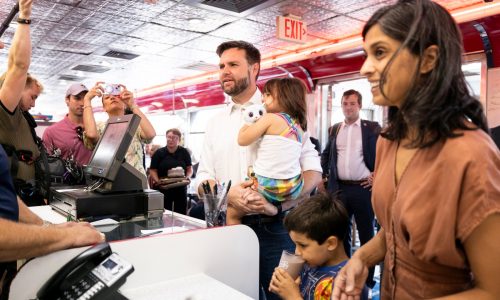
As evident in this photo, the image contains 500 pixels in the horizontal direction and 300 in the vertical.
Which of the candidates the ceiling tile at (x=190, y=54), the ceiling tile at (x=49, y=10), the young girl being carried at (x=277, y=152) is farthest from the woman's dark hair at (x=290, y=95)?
the ceiling tile at (x=190, y=54)

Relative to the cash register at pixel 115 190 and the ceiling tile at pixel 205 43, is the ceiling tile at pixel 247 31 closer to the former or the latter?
the ceiling tile at pixel 205 43

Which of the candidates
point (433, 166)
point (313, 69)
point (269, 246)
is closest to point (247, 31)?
point (313, 69)

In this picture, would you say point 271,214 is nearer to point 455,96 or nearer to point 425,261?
point 425,261

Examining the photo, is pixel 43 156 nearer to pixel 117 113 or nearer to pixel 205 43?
pixel 117 113

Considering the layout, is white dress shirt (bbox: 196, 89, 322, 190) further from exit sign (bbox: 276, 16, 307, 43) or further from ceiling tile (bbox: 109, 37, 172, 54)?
ceiling tile (bbox: 109, 37, 172, 54)

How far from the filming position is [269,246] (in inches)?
77.7

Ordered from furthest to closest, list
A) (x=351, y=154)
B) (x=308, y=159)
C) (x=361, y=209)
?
(x=351, y=154) → (x=361, y=209) → (x=308, y=159)

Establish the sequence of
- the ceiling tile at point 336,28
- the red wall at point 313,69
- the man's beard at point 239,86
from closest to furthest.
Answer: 1. the man's beard at point 239,86
2. the red wall at point 313,69
3. the ceiling tile at point 336,28

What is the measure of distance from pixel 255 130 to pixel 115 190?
75 centimetres

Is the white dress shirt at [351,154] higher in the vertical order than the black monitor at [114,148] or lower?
lower

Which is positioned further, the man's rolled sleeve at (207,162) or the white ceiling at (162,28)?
the white ceiling at (162,28)

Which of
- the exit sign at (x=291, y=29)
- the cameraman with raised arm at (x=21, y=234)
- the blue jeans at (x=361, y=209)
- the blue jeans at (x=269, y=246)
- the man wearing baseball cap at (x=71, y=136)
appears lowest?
the blue jeans at (x=361, y=209)

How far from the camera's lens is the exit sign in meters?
4.47

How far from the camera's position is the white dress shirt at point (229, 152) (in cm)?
215
